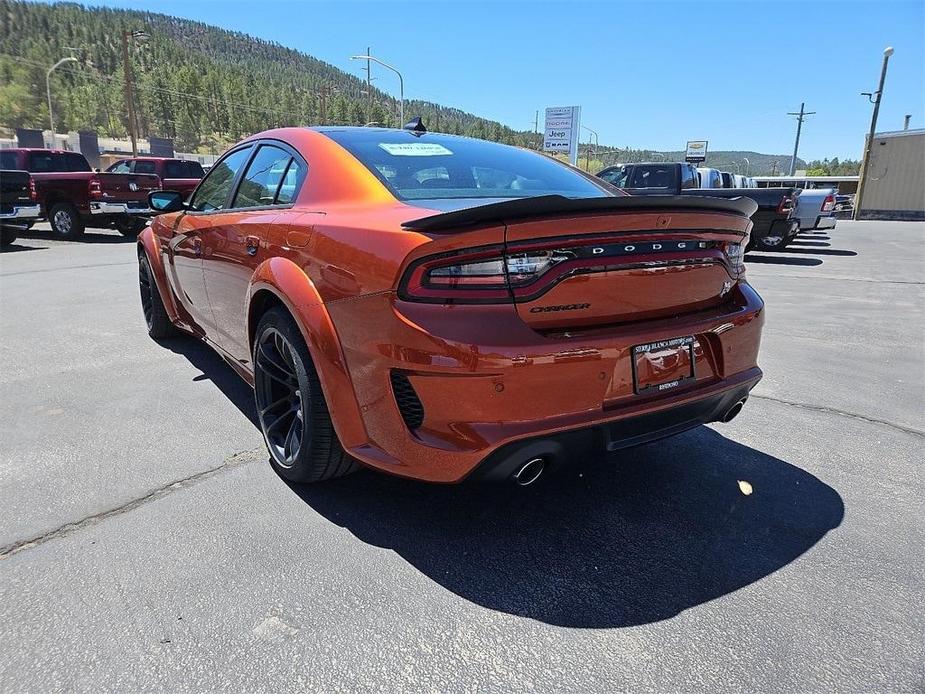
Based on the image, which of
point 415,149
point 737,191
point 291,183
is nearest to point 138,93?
point 737,191

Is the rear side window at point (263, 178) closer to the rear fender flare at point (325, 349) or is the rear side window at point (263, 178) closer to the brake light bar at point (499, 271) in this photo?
the rear fender flare at point (325, 349)

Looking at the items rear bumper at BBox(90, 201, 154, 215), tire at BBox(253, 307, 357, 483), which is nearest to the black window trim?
tire at BBox(253, 307, 357, 483)

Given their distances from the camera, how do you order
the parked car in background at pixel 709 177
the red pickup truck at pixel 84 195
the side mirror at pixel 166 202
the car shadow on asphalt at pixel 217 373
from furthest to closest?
the parked car in background at pixel 709 177
the red pickup truck at pixel 84 195
the side mirror at pixel 166 202
the car shadow on asphalt at pixel 217 373

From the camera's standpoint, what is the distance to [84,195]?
1348 centimetres

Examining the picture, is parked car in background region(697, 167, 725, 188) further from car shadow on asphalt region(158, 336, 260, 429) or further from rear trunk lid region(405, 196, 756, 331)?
rear trunk lid region(405, 196, 756, 331)

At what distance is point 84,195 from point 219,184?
39.5ft

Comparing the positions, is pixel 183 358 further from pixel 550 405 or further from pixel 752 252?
pixel 752 252

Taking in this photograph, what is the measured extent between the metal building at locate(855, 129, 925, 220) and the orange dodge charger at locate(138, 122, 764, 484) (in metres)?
40.3

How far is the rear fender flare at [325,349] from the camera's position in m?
2.23

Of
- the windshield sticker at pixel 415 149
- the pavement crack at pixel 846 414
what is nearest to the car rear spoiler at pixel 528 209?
the windshield sticker at pixel 415 149

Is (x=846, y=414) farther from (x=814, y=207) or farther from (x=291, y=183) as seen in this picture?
(x=814, y=207)

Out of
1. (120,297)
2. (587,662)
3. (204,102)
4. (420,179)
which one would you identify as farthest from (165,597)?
(204,102)

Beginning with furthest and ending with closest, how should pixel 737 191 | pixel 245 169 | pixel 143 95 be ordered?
pixel 143 95 → pixel 737 191 → pixel 245 169

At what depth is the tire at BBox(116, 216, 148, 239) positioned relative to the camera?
13766mm
